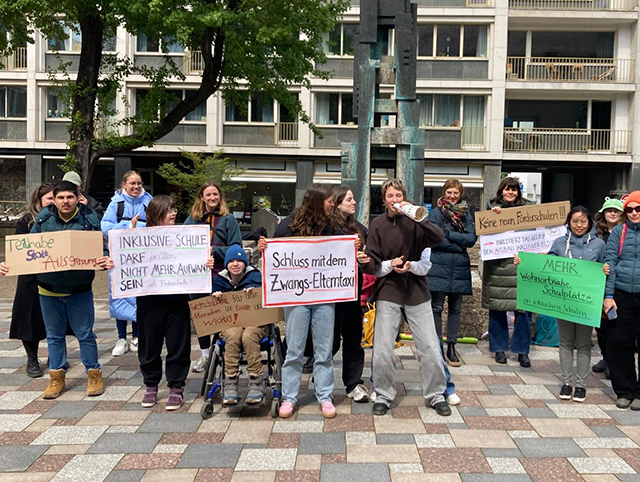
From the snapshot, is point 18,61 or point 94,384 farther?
point 18,61

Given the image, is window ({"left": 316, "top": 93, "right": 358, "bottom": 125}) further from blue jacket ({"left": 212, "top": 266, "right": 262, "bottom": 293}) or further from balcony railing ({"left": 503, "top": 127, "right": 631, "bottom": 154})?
blue jacket ({"left": 212, "top": 266, "right": 262, "bottom": 293})

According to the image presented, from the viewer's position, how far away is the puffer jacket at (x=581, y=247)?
5.71 metres

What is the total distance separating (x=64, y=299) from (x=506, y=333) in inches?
186

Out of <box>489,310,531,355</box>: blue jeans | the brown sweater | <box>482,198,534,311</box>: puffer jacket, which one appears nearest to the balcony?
<box>482,198,534,311</box>: puffer jacket

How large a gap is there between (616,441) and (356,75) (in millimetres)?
5725

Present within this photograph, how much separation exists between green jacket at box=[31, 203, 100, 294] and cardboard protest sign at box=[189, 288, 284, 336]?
115cm

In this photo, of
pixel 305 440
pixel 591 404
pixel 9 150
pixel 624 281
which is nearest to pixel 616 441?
pixel 591 404

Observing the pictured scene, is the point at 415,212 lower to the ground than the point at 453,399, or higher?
higher

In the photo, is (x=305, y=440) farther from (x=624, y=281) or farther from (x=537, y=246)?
(x=537, y=246)

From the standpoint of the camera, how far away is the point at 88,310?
227 inches

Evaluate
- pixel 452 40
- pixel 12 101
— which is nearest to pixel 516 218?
pixel 452 40

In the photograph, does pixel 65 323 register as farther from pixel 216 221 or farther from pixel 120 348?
pixel 216 221

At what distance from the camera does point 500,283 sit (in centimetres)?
691

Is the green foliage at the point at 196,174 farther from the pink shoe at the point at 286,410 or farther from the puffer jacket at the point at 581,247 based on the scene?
the pink shoe at the point at 286,410
